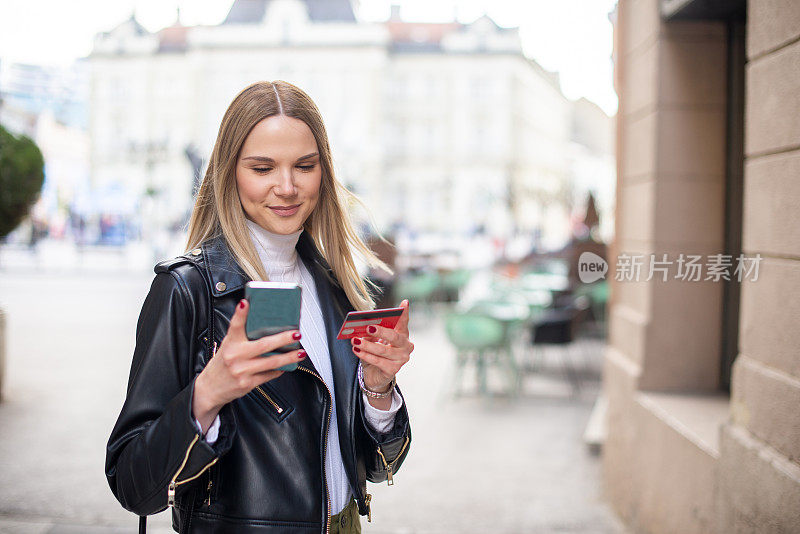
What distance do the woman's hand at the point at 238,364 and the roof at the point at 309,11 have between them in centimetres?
5730

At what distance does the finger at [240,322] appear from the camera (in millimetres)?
1235

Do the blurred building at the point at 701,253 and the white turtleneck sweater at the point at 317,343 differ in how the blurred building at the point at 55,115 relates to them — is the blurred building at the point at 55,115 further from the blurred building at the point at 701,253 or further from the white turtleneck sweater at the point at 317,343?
the white turtleneck sweater at the point at 317,343

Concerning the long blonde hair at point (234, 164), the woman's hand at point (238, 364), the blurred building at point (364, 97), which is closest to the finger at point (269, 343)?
the woman's hand at point (238, 364)

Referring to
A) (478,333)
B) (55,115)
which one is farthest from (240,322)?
(55,115)

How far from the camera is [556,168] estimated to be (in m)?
72.2

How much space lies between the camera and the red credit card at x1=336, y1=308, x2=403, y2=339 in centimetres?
143

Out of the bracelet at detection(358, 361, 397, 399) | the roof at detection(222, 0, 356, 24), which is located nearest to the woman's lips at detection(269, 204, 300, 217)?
the bracelet at detection(358, 361, 397, 399)

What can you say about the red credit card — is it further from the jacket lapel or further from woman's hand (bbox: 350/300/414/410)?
the jacket lapel

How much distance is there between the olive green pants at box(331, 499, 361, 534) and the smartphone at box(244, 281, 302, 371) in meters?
0.57

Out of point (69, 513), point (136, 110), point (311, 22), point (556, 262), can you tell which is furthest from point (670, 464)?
point (311, 22)

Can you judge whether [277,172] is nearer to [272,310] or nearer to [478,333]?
[272,310]

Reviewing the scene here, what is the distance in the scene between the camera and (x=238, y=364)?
4.14 ft

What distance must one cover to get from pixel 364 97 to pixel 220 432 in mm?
55227

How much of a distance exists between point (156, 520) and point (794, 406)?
11.9 feet
